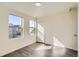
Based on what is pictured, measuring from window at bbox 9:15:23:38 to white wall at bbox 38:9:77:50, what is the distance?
2.01m

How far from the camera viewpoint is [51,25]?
22.4 feet

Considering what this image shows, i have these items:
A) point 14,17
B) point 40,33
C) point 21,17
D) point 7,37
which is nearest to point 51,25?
point 40,33

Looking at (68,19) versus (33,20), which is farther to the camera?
(33,20)

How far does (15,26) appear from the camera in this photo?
536cm

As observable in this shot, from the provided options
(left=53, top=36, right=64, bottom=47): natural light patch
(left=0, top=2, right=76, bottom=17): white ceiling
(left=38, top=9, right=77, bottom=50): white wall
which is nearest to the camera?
(left=0, top=2, right=76, bottom=17): white ceiling

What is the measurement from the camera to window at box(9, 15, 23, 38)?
4892 millimetres

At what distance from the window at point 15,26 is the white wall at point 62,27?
2.01 m

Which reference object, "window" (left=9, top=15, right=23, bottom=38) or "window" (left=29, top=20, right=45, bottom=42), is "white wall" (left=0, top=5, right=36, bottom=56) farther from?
"window" (left=29, top=20, right=45, bottom=42)

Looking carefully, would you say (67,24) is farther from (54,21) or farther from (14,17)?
(14,17)

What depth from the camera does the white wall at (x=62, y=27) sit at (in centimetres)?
537

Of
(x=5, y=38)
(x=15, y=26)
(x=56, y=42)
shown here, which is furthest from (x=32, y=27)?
(x=5, y=38)

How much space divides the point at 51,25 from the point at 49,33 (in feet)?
1.86

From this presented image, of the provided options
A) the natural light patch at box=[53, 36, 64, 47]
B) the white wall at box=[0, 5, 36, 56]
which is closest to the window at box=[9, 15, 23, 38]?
the white wall at box=[0, 5, 36, 56]

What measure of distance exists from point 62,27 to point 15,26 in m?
2.64
